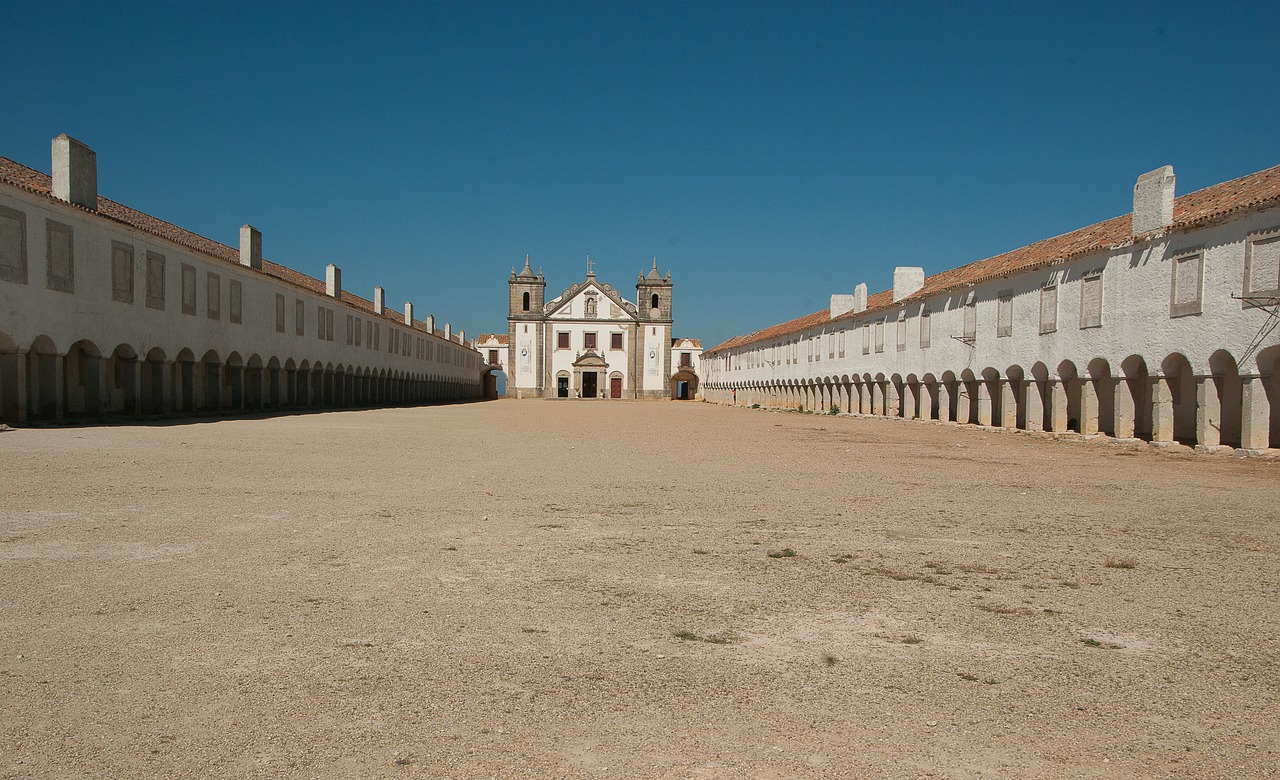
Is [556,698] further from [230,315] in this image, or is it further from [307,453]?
[230,315]

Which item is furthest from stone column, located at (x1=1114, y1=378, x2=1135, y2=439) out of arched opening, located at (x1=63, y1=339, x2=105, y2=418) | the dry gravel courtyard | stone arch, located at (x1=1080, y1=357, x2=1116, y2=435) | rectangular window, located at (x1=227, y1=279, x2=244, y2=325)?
rectangular window, located at (x1=227, y1=279, x2=244, y2=325)

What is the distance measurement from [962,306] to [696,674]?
27.2 meters

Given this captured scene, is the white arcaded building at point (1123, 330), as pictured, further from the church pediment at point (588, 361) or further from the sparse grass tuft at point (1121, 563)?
the church pediment at point (588, 361)

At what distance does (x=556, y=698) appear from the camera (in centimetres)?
324

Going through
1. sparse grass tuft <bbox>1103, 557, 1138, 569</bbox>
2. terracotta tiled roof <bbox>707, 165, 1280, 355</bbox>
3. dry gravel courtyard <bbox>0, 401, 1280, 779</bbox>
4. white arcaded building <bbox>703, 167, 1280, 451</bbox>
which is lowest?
sparse grass tuft <bbox>1103, 557, 1138, 569</bbox>

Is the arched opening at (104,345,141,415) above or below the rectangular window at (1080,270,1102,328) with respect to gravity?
below

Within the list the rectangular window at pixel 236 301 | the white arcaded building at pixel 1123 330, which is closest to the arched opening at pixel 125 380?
the rectangular window at pixel 236 301

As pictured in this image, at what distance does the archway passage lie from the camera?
80.0m

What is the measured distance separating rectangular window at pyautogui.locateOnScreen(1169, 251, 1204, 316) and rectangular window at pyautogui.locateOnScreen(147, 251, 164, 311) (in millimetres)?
27297

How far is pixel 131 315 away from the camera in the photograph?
22.8 meters

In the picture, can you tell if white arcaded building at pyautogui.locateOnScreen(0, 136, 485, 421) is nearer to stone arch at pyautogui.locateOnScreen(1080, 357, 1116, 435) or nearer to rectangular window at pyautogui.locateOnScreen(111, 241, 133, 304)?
rectangular window at pyautogui.locateOnScreen(111, 241, 133, 304)

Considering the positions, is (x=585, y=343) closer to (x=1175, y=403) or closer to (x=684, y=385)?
(x=684, y=385)

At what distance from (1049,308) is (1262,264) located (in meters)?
7.19

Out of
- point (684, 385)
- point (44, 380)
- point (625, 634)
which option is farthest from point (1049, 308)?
point (684, 385)
